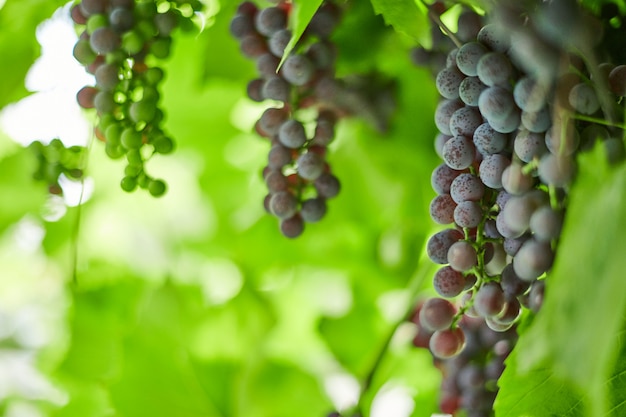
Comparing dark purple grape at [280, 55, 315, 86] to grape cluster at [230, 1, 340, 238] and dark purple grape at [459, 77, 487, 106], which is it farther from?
dark purple grape at [459, 77, 487, 106]

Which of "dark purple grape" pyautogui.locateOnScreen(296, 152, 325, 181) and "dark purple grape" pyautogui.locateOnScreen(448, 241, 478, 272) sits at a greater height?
"dark purple grape" pyautogui.locateOnScreen(296, 152, 325, 181)

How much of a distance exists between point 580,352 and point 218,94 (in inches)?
24.1

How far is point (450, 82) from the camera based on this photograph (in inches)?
13.7

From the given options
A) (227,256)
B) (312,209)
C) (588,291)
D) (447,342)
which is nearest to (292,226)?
(312,209)

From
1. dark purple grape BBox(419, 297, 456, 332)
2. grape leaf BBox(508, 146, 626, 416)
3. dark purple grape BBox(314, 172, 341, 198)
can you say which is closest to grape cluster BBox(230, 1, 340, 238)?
dark purple grape BBox(314, 172, 341, 198)

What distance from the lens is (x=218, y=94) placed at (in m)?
0.78

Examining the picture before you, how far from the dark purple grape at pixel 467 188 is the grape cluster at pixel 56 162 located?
0.27 meters

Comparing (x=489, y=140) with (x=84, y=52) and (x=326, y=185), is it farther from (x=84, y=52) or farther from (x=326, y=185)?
(x=84, y=52)

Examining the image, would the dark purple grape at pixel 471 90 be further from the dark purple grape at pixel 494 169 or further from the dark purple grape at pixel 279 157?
the dark purple grape at pixel 279 157

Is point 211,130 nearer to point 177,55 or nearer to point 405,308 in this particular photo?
point 177,55

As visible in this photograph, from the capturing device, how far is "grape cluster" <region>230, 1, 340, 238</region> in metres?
0.42

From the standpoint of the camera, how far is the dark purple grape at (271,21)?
1.39 feet

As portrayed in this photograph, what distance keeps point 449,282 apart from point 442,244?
0.06 ft

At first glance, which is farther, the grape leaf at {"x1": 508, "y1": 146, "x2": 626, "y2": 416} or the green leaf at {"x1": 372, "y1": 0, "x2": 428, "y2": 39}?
the green leaf at {"x1": 372, "y1": 0, "x2": 428, "y2": 39}
